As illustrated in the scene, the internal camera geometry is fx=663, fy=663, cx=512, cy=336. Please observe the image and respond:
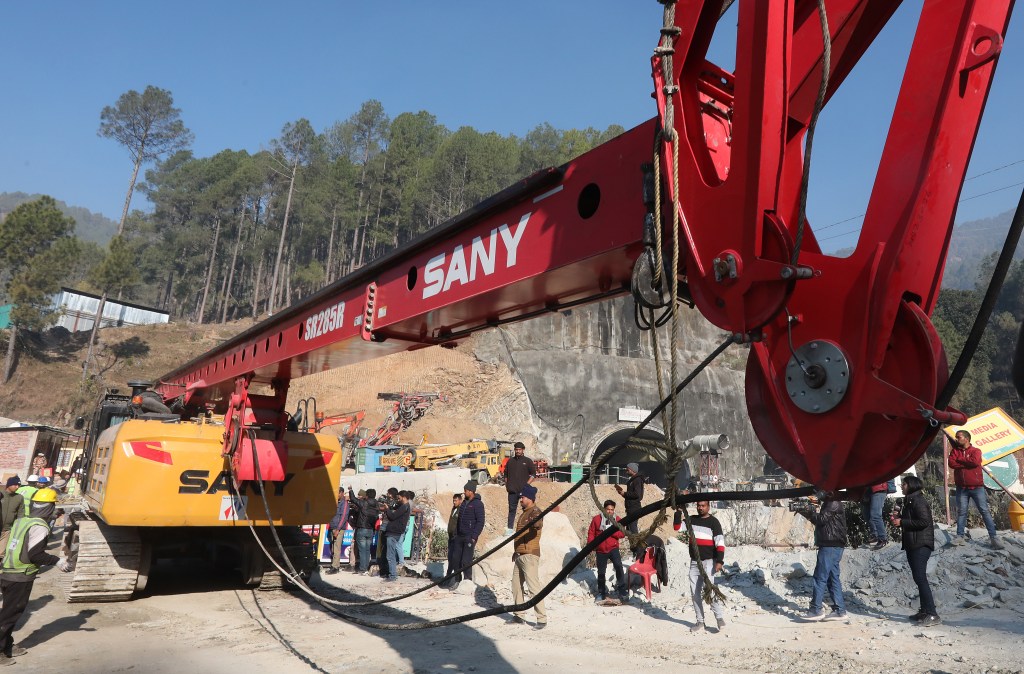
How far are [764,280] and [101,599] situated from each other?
912cm

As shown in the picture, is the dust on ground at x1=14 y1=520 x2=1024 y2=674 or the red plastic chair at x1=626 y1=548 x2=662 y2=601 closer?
the dust on ground at x1=14 y1=520 x2=1024 y2=674

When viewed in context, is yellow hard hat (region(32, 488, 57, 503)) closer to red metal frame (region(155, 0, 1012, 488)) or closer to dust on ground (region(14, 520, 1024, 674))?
dust on ground (region(14, 520, 1024, 674))

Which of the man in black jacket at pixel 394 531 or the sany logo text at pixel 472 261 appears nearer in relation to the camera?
the sany logo text at pixel 472 261

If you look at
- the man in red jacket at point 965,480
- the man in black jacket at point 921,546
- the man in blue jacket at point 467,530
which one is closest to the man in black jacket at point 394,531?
the man in blue jacket at point 467,530

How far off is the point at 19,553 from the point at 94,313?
183 feet

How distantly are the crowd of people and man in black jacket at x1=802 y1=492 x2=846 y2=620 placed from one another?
0.01 meters

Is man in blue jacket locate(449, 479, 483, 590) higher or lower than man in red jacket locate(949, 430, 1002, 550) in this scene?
lower

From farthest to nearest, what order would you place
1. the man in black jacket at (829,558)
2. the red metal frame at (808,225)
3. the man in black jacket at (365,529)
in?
the man in black jacket at (365,529) → the man in black jacket at (829,558) → the red metal frame at (808,225)

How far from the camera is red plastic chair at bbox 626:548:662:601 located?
10040 mm

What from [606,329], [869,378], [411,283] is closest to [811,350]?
[869,378]

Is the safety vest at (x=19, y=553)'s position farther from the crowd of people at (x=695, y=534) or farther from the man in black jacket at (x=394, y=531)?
the man in black jacket at (x=394, y=531)

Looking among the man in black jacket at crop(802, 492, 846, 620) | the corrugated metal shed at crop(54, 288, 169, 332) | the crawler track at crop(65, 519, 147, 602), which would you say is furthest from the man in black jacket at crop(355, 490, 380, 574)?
the corrugated metal shed at crop(54, 288, 169, 332)

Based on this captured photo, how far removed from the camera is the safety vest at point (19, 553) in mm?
6824

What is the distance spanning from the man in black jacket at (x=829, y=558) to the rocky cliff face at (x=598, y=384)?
25439 millimetres
